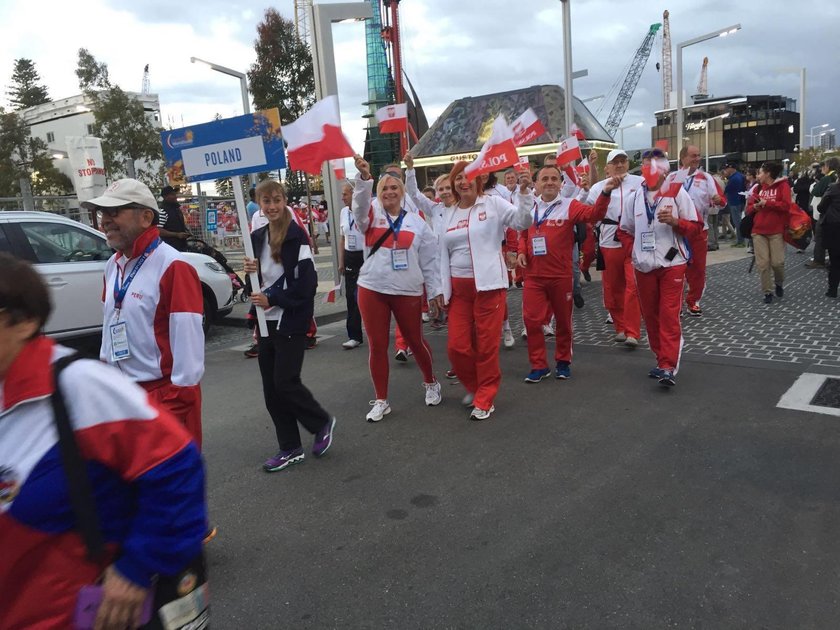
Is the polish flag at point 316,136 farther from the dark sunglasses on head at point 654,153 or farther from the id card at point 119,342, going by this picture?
the dark sunglasses on head at point 654,153

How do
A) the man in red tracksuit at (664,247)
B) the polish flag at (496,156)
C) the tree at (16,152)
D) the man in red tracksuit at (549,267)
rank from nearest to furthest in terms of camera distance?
the polish flag at (496,156)
the man in red tracksuit at (664,247)
the man in red tracksuit at (549,267)
the tree at (16,152)

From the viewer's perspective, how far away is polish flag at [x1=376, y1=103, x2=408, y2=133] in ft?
26.2

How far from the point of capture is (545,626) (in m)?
2.62

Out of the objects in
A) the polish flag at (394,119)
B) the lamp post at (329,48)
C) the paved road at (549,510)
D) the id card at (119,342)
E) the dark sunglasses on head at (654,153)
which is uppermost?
the lamp post at (329,48)

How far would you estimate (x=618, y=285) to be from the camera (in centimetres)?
778

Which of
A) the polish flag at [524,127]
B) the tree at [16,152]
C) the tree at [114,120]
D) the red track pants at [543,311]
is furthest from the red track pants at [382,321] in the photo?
the tree at [16,152]

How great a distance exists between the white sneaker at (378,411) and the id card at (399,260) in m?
1.14

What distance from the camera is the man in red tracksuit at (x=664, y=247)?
5629mm

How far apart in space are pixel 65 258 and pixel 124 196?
5877 millimetres

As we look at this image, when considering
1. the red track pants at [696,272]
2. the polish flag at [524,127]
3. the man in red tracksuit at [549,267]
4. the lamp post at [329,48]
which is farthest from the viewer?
the lamp post at [329,48]

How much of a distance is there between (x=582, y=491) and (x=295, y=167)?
3145 mm

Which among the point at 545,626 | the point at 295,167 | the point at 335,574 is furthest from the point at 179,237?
the point at 545,626

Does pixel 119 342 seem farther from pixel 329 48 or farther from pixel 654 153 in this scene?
pixel 329 48

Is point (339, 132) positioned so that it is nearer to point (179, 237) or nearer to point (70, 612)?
point (70, 612)
